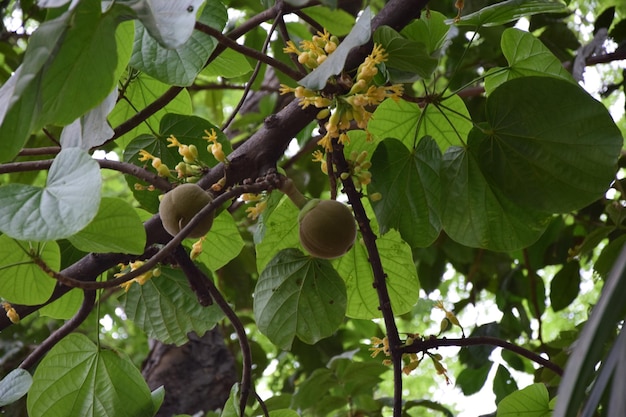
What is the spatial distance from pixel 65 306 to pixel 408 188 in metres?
0.68

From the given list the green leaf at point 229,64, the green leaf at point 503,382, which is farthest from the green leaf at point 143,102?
the green leaf at point 503,382

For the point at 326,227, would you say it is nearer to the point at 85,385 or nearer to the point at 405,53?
the point at 405,53

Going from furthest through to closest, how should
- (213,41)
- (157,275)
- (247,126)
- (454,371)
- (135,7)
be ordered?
(454,371) < (247,126) < (157,275) < (213,41) < (135,7)

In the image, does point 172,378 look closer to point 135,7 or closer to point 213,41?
point 213,41

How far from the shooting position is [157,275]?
1280mm

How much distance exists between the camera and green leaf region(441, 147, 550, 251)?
1.19 m

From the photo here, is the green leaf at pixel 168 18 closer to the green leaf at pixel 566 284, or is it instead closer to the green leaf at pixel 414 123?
the green leaf at pixel 414 123

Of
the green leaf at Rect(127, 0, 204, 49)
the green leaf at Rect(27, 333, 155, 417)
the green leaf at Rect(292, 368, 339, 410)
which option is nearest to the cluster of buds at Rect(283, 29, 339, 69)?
the green leaf at Rect(127, 0, 204, 49)

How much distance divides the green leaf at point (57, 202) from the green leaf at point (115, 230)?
0.08m

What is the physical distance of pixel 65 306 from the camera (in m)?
1.39

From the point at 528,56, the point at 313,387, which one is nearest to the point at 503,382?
the point at 313,387

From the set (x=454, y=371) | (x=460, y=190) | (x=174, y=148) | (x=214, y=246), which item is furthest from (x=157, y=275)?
(x=454, y=371)

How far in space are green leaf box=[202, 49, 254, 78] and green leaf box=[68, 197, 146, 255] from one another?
1.69 feet

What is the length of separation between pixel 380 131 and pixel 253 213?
0.29 m
